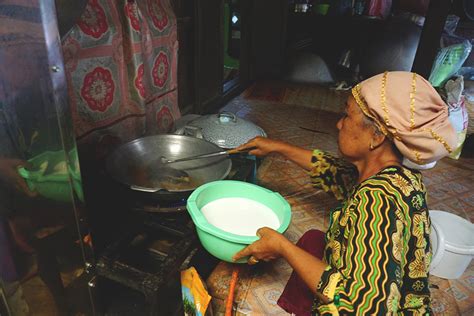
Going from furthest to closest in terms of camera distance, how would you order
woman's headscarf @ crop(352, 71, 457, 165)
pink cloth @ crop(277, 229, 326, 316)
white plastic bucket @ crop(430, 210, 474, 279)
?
white plastic bucket @ crop(430, 210, 474, 279) → pink cloth @ crop(277, 229, 326, 316) → woman's headscarf @ crop(352, 71, 457, 165)

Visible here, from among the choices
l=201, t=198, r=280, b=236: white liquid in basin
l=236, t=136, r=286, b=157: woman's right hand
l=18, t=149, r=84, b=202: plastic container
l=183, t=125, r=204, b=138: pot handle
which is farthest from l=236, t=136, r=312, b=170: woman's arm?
l=18, t=149, r=84, b=202: plastic container

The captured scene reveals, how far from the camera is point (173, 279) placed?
148 cm

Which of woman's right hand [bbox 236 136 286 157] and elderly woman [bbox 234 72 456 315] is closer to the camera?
elderly woman [bbox 234 72 456 315]

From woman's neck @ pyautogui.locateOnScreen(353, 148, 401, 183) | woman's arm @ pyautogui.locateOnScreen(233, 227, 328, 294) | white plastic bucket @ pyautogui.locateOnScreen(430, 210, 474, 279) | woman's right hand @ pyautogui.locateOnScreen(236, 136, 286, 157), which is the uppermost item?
woman's neck @ pyautogui.locateOnScreen(353, 148, 401, 183)

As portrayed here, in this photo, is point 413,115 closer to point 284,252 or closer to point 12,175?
point 284,252

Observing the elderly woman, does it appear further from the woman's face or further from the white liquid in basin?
the white liquid in basin

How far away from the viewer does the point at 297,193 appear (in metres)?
3.13

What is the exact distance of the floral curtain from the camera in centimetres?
192

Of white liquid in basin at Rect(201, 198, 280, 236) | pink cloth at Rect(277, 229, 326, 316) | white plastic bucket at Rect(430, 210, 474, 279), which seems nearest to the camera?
white liquid in basin at Rect(201, 198, 280, 236)

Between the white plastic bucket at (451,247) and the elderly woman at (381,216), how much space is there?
3.23 ft

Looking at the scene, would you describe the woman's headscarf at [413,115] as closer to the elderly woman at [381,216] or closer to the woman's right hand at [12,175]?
the elderly woman at [381,216]

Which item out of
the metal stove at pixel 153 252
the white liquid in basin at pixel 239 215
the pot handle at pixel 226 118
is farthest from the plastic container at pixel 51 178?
the pot handle at pixel 226 118

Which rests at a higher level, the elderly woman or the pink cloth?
the elderly woman

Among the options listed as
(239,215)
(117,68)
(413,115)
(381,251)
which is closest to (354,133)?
(413,115)
